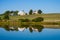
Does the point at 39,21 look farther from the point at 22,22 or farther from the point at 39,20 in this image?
the point at 22,22

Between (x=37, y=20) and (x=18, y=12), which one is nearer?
(x=37, y=20)

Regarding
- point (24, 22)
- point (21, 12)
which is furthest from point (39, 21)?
point (21, 12)

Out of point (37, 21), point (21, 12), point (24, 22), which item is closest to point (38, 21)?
point (37, 21)

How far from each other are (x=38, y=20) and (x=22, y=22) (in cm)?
305

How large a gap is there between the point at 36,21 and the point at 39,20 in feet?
2.52

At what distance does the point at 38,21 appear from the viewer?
33.5 m

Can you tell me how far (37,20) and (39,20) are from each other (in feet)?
1.49

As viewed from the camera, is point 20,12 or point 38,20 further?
point 20,12

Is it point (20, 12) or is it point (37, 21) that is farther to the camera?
point (20, 12)

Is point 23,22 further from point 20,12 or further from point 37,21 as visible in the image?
point 20,12

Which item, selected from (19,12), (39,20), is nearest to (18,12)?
(19,12)

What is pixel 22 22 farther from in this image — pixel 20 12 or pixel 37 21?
pixel 20 12

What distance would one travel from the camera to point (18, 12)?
57031 millimetres

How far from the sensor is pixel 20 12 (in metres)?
56.3
